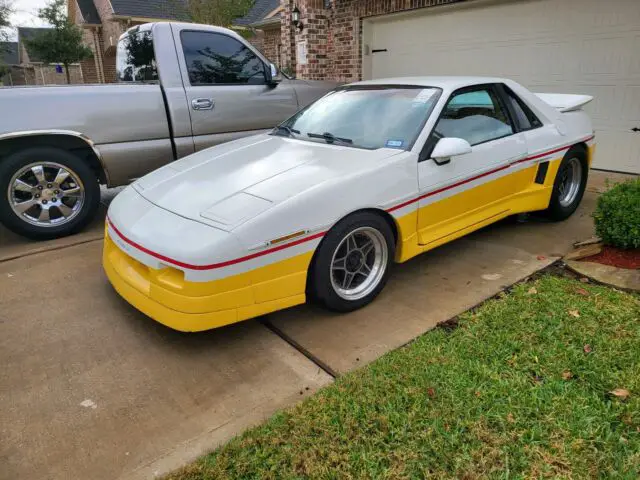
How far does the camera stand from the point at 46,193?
462 centimetres

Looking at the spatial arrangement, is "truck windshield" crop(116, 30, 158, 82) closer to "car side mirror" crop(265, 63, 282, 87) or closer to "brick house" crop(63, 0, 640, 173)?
"car side mirror" crop(265, 63, 282, 87)

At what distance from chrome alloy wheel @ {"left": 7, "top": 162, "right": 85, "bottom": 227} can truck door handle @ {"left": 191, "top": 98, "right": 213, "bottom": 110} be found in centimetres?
137

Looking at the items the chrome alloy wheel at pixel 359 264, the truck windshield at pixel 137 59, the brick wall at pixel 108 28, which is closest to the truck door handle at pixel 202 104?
the truck windshield at pixel 137 59

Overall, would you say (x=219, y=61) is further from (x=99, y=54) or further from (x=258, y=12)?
(x=99, y=54)

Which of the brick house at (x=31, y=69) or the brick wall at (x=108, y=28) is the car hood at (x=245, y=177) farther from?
the brick wall at (x=108, y=28)

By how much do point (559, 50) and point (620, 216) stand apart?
13.8ft

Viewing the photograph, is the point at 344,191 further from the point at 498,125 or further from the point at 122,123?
the point at 122,123

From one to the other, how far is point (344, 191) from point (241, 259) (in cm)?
79

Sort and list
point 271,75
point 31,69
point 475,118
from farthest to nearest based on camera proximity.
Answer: point 31,69 → point 271,75 → point 475,118

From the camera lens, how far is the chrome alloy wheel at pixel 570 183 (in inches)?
195

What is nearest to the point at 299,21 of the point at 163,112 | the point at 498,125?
the point at 163,112

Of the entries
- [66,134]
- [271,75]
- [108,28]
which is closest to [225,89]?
[271,75]

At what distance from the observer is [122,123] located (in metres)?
4.76

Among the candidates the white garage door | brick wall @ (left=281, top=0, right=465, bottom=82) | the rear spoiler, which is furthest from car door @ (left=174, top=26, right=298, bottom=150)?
brick wall @ (left=281, top=0, right=465, bottom=82)
